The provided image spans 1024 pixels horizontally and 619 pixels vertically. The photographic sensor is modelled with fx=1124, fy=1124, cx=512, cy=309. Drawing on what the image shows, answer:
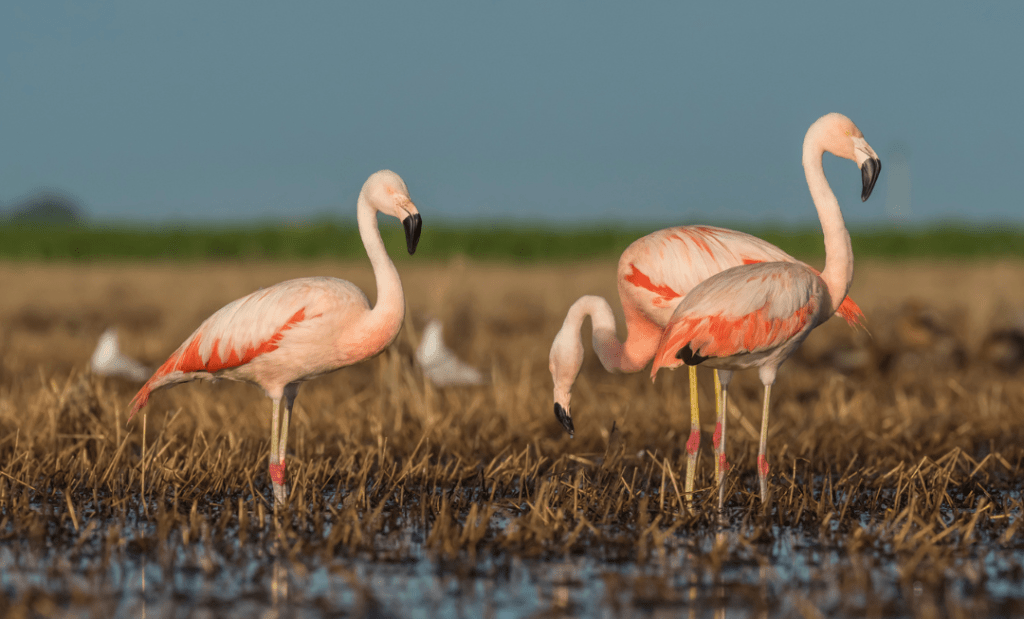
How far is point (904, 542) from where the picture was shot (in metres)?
4.39

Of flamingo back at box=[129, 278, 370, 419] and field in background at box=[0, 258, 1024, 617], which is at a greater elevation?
flamingo back at box=[129, 278, 370, 419]

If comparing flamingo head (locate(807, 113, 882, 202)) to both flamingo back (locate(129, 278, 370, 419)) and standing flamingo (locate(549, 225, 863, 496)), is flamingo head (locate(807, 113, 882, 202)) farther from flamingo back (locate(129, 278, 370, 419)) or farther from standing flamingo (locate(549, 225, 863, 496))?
flamingo back (locate(129, 278, 370, 419))

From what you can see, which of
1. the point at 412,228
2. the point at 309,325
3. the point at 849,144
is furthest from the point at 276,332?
the point at 849,144

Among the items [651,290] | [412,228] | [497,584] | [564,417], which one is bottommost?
[497,584]

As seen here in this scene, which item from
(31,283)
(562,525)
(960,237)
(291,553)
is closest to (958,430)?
(562,525)

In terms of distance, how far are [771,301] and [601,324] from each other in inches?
44.0

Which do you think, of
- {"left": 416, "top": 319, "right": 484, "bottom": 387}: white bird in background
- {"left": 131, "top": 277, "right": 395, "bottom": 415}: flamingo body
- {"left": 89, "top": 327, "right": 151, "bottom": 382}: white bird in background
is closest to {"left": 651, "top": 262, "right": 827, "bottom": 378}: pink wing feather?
{"left": 131, "top": 277, "right": 395, "bottom": 415}: flamingo body

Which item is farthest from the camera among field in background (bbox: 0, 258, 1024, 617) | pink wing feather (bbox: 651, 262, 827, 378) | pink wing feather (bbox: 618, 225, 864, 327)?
pink wing feather (bbox: 618, 225, 864, 327)

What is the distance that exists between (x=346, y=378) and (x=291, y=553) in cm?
569

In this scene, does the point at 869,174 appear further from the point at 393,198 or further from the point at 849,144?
the point at 393,198

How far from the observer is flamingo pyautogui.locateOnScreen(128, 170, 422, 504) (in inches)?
217

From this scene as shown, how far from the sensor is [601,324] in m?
5.97

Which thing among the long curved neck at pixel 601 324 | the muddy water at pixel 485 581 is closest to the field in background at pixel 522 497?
the muddy water at pixel 485 581

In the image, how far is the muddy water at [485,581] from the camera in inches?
143
